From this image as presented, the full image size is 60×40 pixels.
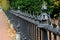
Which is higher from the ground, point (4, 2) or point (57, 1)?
point (4, 2)

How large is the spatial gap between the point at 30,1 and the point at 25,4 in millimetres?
292

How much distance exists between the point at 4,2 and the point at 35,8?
58.7 inches

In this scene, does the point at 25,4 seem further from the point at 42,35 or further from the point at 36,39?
the point at 42,35

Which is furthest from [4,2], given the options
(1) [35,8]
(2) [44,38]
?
(2) [44,38]

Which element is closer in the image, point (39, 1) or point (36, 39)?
point (36, 39)

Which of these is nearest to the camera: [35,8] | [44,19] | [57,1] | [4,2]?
[44,19]

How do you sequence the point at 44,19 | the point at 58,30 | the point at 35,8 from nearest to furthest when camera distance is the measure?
the point at 58,30, the point at 44,19, the point at 35,8

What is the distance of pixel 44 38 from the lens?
3895mm

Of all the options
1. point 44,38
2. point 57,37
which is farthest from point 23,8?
point 57,37

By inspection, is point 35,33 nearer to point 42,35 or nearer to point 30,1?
point 42,35

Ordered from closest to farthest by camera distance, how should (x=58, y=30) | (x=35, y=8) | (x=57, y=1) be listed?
(x=58, y=30)
(x=35, y=8)
(x=57, y=1)

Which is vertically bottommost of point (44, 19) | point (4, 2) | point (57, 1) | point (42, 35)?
point (57, 1)

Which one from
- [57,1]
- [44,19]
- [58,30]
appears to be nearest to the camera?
[58,30]

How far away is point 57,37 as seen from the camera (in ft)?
9.64
